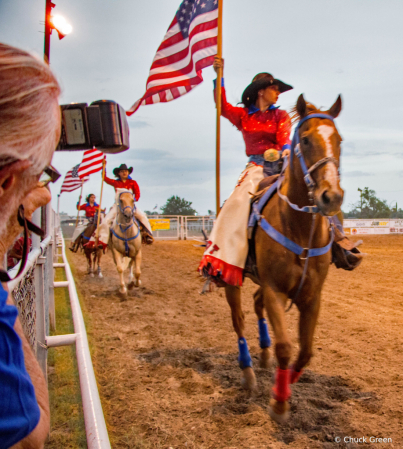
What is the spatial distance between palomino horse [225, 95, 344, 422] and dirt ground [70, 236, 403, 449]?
0.39 meters

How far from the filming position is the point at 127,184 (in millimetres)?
9258

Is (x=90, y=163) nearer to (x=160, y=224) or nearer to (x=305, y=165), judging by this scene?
(x=305, y=165)

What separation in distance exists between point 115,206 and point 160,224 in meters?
18.6

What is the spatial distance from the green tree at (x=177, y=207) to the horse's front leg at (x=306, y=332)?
83895 mm

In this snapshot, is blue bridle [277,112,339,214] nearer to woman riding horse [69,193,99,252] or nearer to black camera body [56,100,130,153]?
black camera body [56,100,130,153]

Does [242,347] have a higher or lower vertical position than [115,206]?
lower

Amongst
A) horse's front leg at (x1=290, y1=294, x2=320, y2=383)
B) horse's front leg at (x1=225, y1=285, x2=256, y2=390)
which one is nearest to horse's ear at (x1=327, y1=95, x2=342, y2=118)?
horse's front leg at (x1=290, y1=294, x2=320, y2=383)

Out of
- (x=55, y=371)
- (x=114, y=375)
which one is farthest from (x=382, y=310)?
(x=55, y=371)

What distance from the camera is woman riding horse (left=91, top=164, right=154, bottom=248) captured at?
351 inches

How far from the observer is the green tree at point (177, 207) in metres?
87.9

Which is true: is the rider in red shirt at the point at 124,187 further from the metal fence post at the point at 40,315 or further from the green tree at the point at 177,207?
the green tree at the point at 177,207

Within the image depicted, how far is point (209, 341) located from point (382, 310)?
310 cm

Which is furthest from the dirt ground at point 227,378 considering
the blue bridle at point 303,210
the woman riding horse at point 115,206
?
the woman riding horse at point 115,206

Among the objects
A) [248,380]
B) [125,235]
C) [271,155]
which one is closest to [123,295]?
[125,235]
